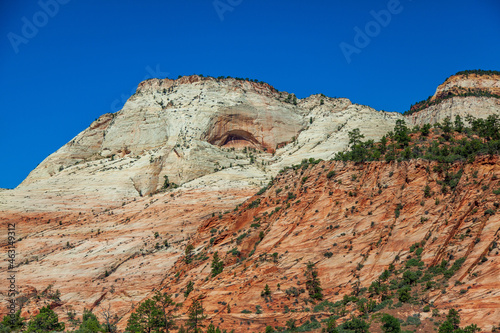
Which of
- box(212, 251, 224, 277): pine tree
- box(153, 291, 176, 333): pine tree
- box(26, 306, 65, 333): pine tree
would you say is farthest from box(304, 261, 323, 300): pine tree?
box(26, 306, 65, 333): pine tree

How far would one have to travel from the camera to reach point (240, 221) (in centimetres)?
6350

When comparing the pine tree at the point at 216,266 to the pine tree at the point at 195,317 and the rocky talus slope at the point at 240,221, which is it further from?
the pine tree at the point at 195,317

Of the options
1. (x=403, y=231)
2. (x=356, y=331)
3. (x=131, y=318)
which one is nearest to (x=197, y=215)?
(x=131, y=318)

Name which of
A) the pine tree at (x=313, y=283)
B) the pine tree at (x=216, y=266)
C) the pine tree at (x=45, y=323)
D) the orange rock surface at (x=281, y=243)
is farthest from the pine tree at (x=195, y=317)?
the pine tree at (x=45, y=323)

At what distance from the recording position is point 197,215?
71938 millimetres

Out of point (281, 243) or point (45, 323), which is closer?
point (45, 323)

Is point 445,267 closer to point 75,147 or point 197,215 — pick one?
point 197,215

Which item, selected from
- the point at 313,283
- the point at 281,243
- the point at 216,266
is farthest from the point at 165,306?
the point at 313,283

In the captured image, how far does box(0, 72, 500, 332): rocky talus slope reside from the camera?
47.6 m

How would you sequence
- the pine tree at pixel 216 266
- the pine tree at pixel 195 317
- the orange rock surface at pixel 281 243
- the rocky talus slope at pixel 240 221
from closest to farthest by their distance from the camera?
the orange rock surface at pixel 281 243 < the rocky talus slope at pixel 240 221 < the pine tree at pixel 195 317 < the pine tree at pixel 216 266

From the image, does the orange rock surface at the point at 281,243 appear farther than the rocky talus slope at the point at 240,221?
No

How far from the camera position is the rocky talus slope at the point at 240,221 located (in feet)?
156

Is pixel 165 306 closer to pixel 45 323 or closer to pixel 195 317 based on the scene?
pixel 195 317

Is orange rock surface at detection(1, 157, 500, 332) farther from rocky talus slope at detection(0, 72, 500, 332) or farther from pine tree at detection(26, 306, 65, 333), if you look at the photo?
pine tree at detection(26, 306, 65, 333)
